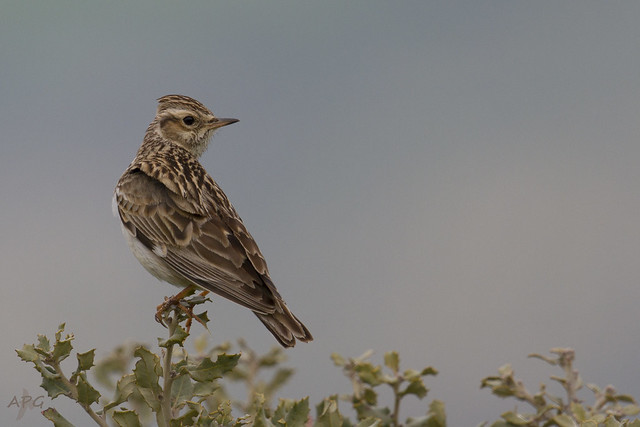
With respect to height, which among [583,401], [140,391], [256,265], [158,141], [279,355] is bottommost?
[140,391]

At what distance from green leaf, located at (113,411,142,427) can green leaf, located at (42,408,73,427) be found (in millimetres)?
412

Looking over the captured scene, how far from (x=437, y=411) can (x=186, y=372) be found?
1835 millimetres

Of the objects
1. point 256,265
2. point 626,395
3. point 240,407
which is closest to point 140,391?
point 240,407

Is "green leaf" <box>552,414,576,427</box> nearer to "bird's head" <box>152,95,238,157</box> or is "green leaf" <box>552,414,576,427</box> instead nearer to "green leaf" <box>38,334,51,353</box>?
"green leaf" <box>38,334,51,353</box>

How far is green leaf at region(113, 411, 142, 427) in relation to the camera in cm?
423

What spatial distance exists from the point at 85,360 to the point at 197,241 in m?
3.03

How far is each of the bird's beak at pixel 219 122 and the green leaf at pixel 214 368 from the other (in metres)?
5.45

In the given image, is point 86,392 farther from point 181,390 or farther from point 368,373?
point 368,373

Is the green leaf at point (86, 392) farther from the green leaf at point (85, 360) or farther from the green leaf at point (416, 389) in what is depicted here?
the green leaf at point (416, 389)

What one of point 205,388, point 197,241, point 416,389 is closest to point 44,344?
point 205,388

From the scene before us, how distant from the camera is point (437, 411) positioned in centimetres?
520

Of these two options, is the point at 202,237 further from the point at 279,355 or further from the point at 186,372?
the point at 186,372

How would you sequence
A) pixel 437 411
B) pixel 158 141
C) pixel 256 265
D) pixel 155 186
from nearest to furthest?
pixel 437 411, pixel 256 265, pixel 155 186, pixel 158 141

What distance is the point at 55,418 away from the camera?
14.6 feet
